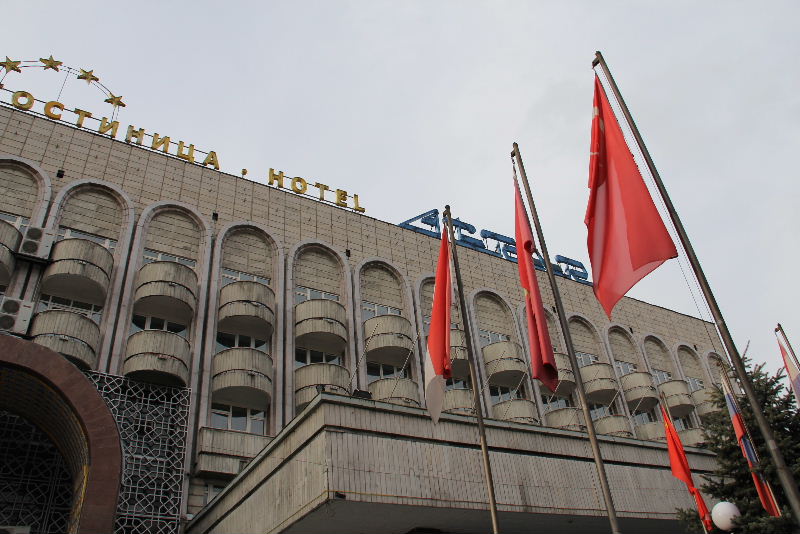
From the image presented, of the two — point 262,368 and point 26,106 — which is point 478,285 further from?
point 26,106

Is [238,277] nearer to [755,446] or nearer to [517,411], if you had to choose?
[517,411]

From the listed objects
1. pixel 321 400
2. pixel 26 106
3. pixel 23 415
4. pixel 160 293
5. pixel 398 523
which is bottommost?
pixel 398 523

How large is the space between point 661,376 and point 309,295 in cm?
2841

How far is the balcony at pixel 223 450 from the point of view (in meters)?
26.4

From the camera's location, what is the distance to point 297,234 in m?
37.6

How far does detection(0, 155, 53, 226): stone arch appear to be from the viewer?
29.7m

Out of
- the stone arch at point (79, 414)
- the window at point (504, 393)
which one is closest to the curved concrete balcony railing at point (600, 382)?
the window at point (504, 393)

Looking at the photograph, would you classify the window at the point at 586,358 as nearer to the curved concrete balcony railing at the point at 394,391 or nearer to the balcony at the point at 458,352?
the balcony at the point at 458,352

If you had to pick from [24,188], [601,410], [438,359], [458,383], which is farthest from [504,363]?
[24,188]

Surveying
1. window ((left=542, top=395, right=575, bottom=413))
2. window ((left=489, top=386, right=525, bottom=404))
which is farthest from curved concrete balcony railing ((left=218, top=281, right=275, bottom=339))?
window ((left=542, top=395, right=575, bottom=413))

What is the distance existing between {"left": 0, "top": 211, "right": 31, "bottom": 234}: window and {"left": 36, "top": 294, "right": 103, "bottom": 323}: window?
3.45 metres

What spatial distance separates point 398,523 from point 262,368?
12841 mm

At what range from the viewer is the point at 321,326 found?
108ft

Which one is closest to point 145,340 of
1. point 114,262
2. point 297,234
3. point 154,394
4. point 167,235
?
point 154,394
